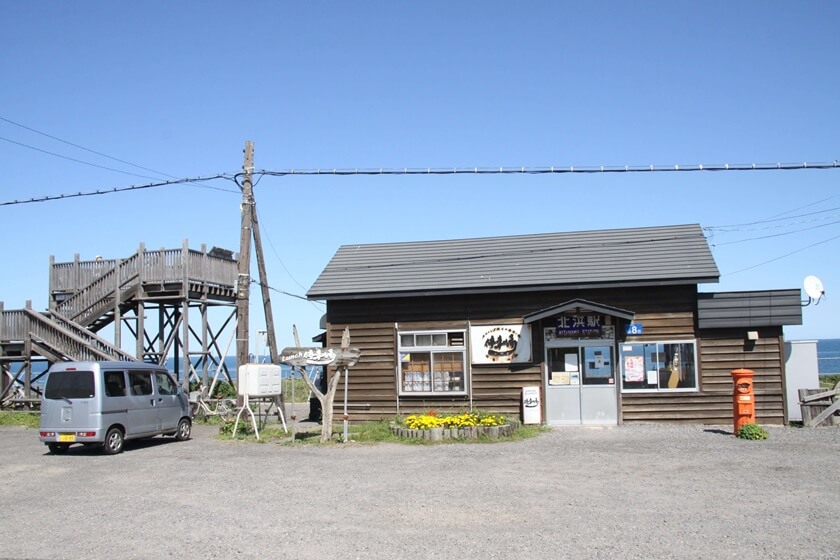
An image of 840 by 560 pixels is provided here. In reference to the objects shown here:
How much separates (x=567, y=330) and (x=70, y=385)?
37.7 ft

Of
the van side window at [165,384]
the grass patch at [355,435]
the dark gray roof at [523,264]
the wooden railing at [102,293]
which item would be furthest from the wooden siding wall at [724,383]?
the wooden railing at [102,293]

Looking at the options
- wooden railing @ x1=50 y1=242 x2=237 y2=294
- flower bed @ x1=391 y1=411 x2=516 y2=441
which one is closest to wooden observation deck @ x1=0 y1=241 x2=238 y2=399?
wooden railing @ x1=50 y1=242 x2=237 y2=294

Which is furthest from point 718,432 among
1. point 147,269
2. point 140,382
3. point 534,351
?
point 147,269

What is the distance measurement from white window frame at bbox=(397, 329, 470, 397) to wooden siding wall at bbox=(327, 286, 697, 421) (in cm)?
11

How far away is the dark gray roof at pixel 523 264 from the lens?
20.1 m

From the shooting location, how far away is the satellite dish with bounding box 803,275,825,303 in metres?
19.1

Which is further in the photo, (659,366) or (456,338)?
(456,338)

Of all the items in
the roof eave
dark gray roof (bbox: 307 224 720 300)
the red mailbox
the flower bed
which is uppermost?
dark gray roof (bbox: 307 224 720 300)

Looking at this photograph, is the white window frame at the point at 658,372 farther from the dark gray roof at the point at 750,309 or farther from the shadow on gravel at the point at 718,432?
the shadow on gravel at the point at 718,432

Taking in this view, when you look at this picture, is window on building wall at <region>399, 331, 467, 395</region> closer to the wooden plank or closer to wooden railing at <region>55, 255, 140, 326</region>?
the wooden plank

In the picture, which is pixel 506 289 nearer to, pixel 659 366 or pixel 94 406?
pixel 659 366

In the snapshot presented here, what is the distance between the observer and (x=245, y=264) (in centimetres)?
2070

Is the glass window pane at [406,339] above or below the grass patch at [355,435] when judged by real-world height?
above

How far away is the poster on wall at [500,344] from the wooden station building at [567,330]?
3 cm
